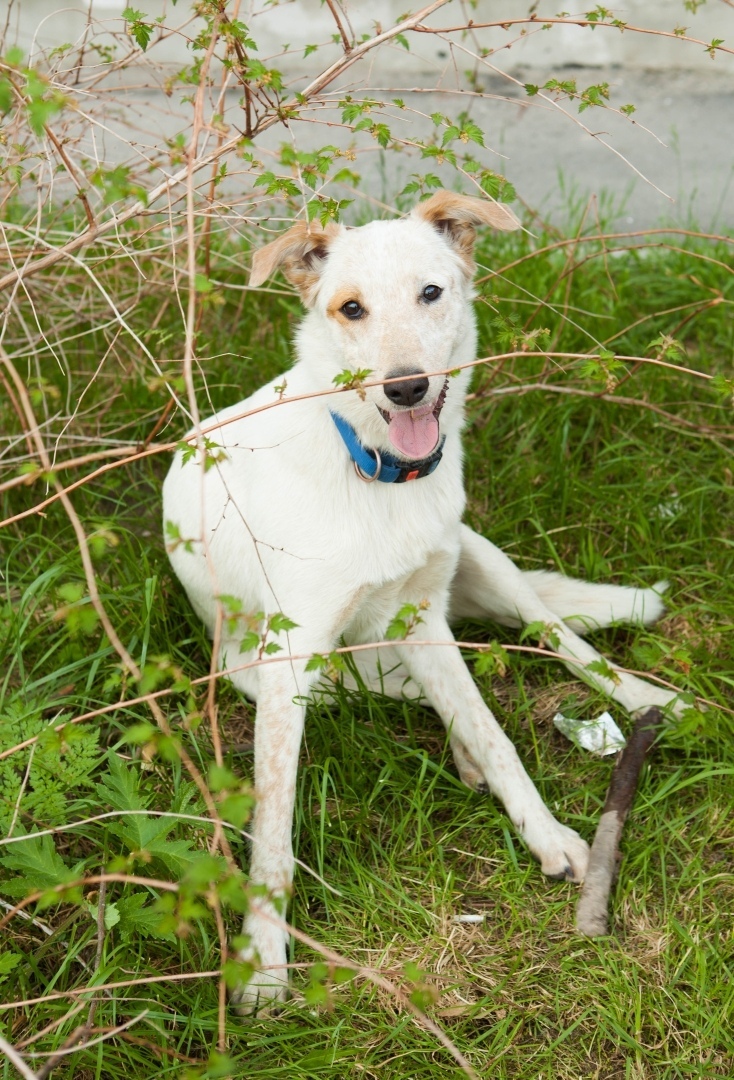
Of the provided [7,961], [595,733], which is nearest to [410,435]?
[595,733]

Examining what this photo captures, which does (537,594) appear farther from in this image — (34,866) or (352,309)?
(34,866)

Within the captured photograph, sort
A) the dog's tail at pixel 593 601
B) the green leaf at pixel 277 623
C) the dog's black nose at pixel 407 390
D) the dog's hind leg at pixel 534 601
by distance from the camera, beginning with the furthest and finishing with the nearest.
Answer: the dog's tail at pixel 593 601
the dog's hind leg at pixel 534 601
the dog's black nose at pixel 407 390
the green leaf at pixel 277 623

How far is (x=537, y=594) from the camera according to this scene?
346 centimetres

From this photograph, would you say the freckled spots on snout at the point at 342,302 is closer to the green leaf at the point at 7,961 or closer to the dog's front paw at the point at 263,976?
the dog's front paw at the point at 263,976

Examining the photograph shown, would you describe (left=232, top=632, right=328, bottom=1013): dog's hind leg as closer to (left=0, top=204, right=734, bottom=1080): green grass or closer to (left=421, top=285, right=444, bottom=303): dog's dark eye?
(left=0, top=204, right=734, bottom=1080): green grass

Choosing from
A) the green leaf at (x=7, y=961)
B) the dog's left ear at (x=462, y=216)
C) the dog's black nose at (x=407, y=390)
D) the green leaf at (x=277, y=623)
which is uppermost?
the dog's left ear at (x=462, y=216)

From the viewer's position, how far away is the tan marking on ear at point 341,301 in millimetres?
2689

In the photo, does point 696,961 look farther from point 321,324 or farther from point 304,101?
point 304,101

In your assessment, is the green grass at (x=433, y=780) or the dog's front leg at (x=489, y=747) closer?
the green grass at (x=433, y=780)

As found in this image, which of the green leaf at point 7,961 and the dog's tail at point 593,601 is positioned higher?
the green leaf at point 7,961

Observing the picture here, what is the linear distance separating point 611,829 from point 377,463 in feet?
3.95

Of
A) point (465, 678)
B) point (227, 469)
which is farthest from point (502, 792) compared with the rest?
point (227, 469)

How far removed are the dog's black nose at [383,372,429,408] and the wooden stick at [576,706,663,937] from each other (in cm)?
127

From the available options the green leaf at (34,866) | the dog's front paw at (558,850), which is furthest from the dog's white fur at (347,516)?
the green leaf at (34,866)
